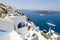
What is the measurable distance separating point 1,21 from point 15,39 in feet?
14.1

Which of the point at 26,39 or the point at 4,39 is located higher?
the point at 4,39

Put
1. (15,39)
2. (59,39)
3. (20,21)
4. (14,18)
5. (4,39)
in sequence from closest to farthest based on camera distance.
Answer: (15,39), (4,39), (14,18), (20,21), (59,39)

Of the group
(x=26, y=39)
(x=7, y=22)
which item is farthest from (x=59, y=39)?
(x=7, y=22)

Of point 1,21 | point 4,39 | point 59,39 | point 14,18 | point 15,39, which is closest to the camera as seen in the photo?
point 15,39

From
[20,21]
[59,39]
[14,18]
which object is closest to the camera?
[14,18]

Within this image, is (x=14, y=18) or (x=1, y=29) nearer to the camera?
(x=1, y=29)

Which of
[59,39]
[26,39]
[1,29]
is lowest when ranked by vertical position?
[59,39]

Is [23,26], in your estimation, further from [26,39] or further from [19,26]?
[26,39]

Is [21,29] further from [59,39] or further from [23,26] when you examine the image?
[59,39]

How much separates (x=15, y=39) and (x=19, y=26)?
6949 mm

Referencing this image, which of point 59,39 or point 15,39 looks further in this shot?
point 59,39

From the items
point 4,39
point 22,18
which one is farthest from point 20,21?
point 4,39

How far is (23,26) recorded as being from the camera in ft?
47.6

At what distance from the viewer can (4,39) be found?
7.96 m
